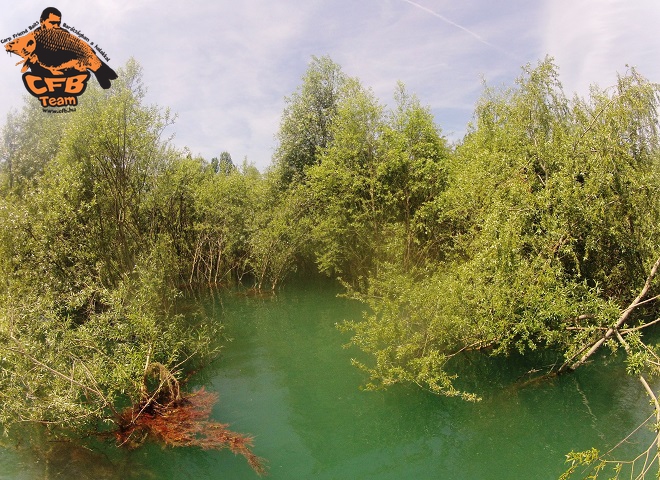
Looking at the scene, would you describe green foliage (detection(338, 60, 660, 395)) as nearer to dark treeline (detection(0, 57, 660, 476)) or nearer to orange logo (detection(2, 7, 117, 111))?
dark treeline (detection(0, 57, 660, 476))

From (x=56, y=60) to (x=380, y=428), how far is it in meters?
16.0

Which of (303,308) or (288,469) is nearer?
(288,469)

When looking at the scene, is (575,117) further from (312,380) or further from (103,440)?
(103,440)

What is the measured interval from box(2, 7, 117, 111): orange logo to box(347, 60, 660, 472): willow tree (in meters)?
13.3

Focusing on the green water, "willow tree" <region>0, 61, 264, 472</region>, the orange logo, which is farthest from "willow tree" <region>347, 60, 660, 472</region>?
the orange logo

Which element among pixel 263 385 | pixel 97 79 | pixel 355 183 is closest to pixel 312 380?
pixel 263 385

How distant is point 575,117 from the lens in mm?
12945

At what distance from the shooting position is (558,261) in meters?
10.4

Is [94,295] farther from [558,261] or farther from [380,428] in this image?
[558,261]

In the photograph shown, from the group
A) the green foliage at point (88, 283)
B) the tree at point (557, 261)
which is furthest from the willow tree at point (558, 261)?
the green foliage at point (88, 283)

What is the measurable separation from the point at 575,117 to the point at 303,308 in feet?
49.4

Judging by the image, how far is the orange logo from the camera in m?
13.9

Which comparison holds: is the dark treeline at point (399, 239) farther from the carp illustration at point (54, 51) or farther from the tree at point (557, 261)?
the carp illustration at point (54, 51)

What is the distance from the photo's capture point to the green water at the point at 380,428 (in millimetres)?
8664
